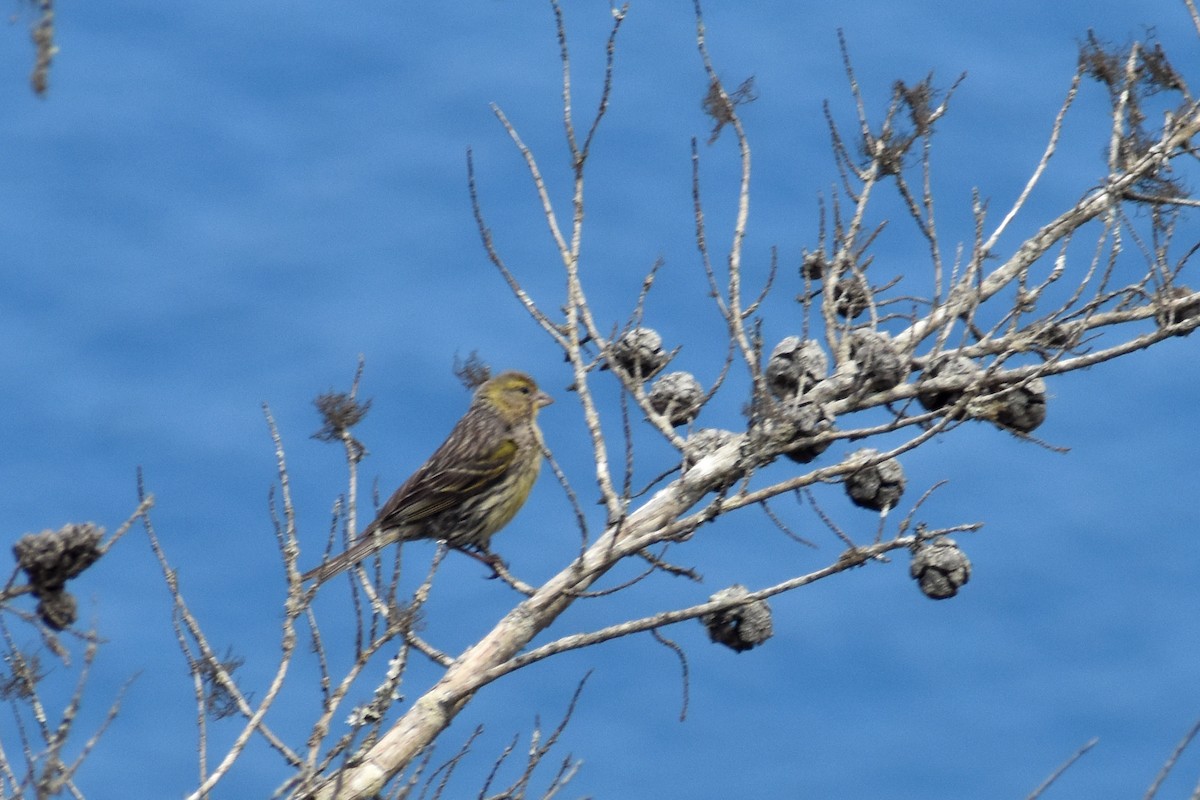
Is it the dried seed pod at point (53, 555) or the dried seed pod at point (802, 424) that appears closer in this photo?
the dried seed pod at point (53, 555)

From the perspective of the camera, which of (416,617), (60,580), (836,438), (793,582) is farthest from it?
(836,438)

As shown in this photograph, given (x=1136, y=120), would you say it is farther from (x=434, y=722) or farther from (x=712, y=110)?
(x=434, y=722)

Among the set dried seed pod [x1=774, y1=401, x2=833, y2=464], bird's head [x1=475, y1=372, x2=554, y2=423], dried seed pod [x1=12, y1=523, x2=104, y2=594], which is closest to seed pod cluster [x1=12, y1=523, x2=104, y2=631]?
dried seed pod [x1=12, y1=523, x2=104, y2=594]

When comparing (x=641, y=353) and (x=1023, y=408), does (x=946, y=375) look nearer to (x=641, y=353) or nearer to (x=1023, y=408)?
(x=1023, y=408)

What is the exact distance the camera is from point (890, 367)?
9320mm

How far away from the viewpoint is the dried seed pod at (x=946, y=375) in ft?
30.7

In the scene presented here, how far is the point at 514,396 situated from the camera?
12.2m

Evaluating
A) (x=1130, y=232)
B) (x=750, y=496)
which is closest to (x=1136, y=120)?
Answer: (x=1130, y=232)

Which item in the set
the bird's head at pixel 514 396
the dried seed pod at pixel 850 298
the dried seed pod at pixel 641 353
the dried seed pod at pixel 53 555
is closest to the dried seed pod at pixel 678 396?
the dried seed pod at pixel 641 353

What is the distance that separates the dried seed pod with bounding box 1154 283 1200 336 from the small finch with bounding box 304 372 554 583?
4.19 m

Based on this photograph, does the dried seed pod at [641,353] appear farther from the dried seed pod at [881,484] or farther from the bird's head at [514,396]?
the bird's head at [514,396]

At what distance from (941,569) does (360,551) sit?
13.1 feet

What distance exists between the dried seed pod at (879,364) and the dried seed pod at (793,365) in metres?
0.25

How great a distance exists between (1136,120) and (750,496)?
4354 mm
